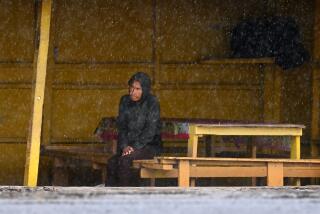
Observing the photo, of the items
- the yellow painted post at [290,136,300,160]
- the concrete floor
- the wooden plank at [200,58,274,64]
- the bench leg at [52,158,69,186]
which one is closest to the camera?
the concrete floor

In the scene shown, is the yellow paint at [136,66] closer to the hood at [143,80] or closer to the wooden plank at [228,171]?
the hood at [143,80]

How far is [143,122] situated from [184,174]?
1.31m

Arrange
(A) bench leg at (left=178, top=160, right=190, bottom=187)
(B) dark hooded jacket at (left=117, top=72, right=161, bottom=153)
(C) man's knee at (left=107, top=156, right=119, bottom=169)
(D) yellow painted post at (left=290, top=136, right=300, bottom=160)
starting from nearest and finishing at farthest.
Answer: (A) bench leg at (left=178, top=160, right=190, bottom=187) → (D) yellow painted post at (left=290, top=136, right=300, bottom=160) → (B) dark hooded jacket at (left=117, top=72, right=161, bottom=153) → (C) man's knee at (left=107, top=156, right=119, bottom=169)

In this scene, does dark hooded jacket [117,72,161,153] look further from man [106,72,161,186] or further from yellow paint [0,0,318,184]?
yellow paint [0,0,318,184]

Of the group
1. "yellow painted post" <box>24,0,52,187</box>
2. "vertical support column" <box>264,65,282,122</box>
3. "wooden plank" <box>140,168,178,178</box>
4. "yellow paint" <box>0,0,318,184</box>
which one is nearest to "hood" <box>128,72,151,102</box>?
"wooden plank" <box>140,168,178,178</box>

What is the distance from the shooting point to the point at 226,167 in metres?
8.14

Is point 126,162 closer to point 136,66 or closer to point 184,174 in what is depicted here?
point 184,174

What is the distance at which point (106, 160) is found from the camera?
9727mm

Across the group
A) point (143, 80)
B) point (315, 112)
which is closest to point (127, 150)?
point (143, 80)

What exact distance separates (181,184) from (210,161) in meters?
0.32

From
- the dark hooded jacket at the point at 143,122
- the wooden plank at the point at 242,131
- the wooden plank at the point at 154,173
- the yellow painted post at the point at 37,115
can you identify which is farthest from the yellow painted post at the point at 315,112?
the yellow painted post at the point at 37,115

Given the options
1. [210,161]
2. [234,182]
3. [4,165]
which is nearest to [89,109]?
[4,165]

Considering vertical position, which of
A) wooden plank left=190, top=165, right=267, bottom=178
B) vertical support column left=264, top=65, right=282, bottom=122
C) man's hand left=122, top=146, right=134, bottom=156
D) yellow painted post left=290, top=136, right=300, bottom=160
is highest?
vertical support column left=264, top=65, right=282, bottom=122

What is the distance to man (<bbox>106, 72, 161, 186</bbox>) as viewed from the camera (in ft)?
→ 29.7
